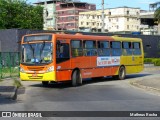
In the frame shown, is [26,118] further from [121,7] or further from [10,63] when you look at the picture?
[121,7]

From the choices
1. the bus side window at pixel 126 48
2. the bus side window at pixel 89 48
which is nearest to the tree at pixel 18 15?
the bus side window at pixel 126 48

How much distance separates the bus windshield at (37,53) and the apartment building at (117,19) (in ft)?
407

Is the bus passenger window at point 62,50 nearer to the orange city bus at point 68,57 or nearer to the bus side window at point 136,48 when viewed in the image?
the orange city bus at point 68,57

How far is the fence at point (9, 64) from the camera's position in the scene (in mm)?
31188

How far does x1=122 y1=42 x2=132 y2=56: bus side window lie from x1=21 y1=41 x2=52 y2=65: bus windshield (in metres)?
8.92

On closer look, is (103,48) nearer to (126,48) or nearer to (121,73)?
(121,73)

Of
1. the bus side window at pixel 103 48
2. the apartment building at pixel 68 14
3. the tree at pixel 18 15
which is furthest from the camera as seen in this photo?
the apartment building at pixel 68 14

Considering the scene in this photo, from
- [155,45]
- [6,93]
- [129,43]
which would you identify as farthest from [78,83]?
[155,45]

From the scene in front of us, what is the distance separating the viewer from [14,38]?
41.0 meters

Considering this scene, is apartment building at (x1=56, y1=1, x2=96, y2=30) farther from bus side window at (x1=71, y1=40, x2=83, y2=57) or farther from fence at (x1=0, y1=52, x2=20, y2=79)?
bus side window at (x1=71, y1=40, x2=83, y2=57)

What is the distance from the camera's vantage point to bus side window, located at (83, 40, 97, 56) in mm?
25594

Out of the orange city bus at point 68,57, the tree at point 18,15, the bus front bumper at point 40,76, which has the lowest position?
the bus front bumper at point 40,76

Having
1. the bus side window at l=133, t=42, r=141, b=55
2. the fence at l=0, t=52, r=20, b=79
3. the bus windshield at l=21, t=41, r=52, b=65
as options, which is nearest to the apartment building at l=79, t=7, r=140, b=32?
the bus side window at l=133, t=42, r=141, b=55

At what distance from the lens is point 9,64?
3181 centimetres
